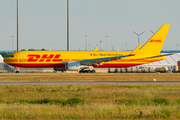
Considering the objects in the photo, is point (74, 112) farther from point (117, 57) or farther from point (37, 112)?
point (117, 57)

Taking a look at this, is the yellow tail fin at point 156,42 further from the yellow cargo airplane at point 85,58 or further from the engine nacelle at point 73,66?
the engine nacelle at point 73,66

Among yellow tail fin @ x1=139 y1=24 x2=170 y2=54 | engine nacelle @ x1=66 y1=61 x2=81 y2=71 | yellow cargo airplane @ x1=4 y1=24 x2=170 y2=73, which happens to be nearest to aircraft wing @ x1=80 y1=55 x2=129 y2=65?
yellow cargo airplane @ x1=4 y1=24 x2=170 y2=73

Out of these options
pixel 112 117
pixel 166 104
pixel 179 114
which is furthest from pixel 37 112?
pixel 166 104

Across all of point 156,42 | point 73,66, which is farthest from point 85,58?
point 156,42

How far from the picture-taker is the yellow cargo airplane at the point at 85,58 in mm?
72312

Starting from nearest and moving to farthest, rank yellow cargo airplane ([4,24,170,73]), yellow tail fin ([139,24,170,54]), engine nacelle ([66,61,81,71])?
engine nacelle ([66,61,81,71]) → yellow cargo airplane ([4,24,170,73]) → yellow tail fin ([139,24,170,54])

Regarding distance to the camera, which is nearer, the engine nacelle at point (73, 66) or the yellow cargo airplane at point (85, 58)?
the engine nacelle at point (73, 66)

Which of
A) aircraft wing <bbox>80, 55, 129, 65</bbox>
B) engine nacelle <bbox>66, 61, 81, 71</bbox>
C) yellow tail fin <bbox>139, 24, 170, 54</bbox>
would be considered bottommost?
engine nacelle <bbox>66, 61, 81, 71</bbox>

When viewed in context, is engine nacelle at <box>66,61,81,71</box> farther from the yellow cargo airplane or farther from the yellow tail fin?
the yellow tail fin

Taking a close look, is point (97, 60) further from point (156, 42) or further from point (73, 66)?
point (156, 42)

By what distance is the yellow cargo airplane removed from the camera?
7231 cm

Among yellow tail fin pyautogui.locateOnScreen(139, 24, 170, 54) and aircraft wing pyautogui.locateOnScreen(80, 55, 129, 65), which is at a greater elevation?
yellow tail fin pyautogui.locateOnScreen(139, 24, 170, 54)

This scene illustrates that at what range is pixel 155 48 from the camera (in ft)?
260

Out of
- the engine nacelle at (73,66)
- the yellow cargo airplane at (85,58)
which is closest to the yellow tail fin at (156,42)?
the yellow cargo airplane at (85,58)
